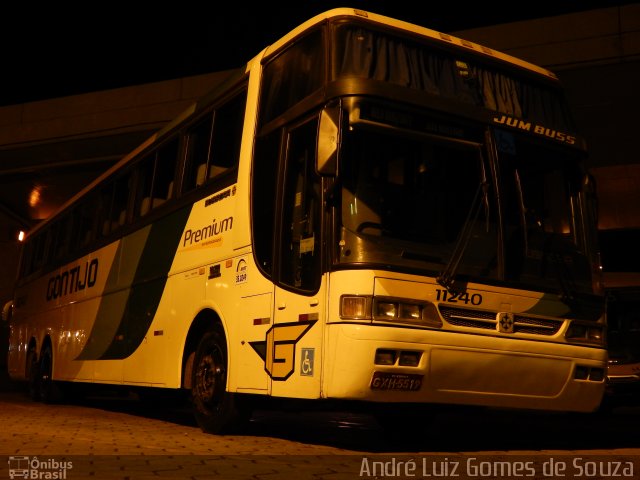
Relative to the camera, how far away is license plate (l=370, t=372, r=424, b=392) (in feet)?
20.6

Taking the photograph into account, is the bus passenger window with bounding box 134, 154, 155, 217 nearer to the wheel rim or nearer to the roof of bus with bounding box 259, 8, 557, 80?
the wheel rim

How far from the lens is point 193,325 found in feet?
28.8

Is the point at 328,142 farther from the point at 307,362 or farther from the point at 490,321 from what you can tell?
the point at 490,321

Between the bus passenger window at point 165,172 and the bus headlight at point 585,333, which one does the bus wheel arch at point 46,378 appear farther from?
the bus headlight at point 585,333

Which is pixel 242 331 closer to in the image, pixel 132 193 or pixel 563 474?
pixel 563 474

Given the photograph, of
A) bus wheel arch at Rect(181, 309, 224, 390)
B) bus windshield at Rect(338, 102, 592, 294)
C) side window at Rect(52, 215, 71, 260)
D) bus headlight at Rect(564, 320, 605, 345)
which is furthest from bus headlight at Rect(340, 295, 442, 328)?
side window at Rect(52, 215, 71, 260)

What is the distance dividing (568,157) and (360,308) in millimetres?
2762

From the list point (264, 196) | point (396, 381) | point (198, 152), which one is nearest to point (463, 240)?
point (396, 381)

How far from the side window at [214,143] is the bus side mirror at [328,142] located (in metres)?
1.83

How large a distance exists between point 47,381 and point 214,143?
8.00 meters

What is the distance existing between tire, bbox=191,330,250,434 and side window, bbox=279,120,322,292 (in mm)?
1433

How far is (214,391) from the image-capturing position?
820cm

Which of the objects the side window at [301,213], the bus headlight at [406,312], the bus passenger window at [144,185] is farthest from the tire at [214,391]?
the bus passenger window at [144,185]

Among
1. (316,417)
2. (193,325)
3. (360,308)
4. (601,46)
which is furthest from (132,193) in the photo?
(601,46)
